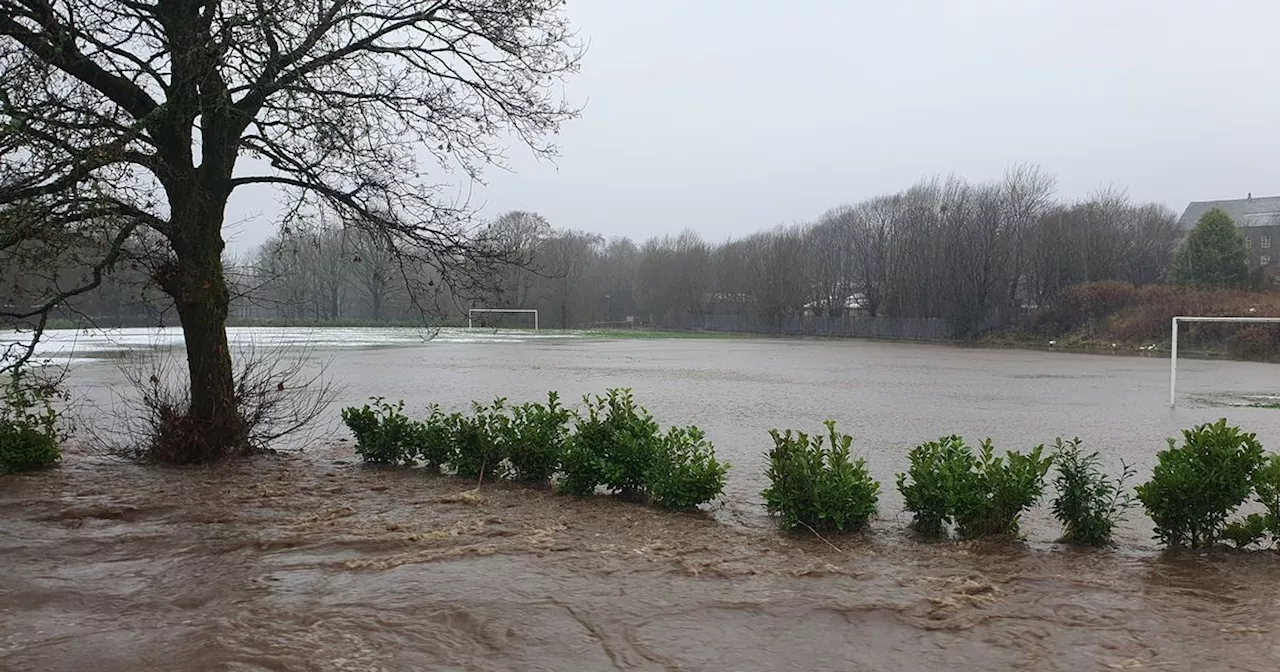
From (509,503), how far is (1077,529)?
4.31 meters

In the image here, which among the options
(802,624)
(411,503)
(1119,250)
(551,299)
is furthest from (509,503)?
(551,299)

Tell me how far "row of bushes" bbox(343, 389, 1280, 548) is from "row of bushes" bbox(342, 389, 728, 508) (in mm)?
12

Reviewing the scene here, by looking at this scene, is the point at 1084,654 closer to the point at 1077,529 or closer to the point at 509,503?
the point at 1077,529

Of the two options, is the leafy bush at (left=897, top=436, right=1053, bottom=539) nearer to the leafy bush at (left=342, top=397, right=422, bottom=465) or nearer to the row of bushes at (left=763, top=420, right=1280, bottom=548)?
the row of bushes at (left=763, top=420, right=1280, bottom=548)

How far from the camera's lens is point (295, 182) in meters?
8.74

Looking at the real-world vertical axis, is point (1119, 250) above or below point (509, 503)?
above

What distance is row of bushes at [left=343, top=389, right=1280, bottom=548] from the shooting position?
5500 millimetres

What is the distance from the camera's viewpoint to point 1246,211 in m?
72.4

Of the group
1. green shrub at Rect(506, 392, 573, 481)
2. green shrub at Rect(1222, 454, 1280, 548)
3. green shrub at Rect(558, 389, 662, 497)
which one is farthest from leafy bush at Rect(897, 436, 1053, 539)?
green shrub at Rect(506, 392, 573, 481)

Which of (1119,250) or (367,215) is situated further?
(1119,250)

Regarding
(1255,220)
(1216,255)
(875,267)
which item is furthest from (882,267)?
(1255,220)

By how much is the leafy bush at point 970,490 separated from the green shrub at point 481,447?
3658 millimetres

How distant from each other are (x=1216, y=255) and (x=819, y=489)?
51161 mm

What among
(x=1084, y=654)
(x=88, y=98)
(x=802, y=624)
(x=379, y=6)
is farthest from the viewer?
(x=379, y=6)
